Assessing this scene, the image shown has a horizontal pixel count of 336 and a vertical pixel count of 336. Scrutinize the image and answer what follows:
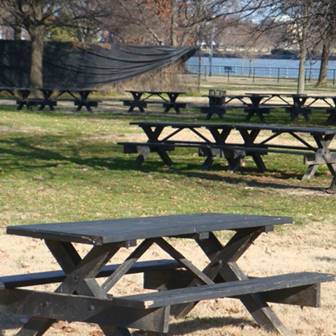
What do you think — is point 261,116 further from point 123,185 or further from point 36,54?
point 123,185

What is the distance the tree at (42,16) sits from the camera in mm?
35894

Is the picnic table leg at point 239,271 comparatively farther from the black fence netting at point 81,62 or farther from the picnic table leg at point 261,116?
the black fence netting at point 81,62

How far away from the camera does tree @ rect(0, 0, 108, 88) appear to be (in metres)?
35.9

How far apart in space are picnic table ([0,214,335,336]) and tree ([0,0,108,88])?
3025 cm

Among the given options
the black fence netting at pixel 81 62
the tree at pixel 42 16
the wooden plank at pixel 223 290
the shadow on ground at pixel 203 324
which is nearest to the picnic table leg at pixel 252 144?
the shadow on ground at pixel 203 324

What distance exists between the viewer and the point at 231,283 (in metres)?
5.86

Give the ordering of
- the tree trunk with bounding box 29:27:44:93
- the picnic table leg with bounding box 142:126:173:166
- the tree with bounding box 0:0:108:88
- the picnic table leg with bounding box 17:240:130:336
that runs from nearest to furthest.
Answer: the picnic table leg with bounding box 17:240:130:336 < the picnic table leg with bounding box 142:126:173:166 < the tree with bounding box 0:0:108:88 < the tree trunk with bounding box 29:27:44:93

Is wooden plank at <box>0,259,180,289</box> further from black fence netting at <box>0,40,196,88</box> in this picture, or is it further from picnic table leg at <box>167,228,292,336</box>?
black fence netting at <box>0,40,196,88</box>

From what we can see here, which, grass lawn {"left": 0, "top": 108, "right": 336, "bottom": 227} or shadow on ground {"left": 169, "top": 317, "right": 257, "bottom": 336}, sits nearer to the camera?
shadow on ground {"left": 169, "top": 317, "right": 257, "bottom": 336}

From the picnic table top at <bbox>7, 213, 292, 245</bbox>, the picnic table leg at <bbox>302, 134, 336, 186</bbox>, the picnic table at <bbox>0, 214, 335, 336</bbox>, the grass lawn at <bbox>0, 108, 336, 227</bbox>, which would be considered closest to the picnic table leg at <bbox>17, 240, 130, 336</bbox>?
the picnic table at <bbox>0, 214, 335, 336</bbox>

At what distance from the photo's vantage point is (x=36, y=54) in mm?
36781

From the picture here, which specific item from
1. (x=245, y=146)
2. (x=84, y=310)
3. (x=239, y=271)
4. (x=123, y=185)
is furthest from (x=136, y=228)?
(x=245, y=146)

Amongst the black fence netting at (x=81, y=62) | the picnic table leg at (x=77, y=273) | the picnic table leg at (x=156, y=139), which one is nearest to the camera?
the picnic table leg at (x=77, y=273)

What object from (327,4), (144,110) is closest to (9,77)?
(144,110)
